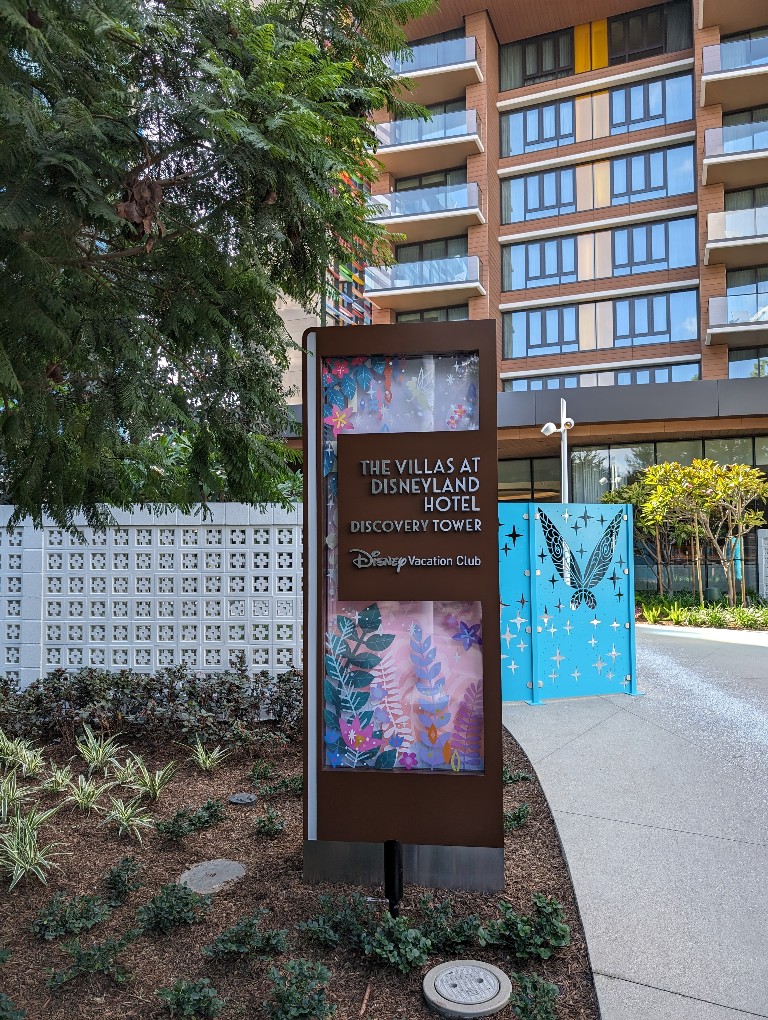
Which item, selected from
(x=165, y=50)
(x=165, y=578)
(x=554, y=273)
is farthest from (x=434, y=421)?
(x=554, y=273)

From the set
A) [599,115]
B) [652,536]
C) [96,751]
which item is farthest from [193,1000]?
[599,115]

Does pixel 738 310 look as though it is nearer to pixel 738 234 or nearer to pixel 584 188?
pixel 738 234

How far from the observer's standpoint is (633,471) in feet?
76.9

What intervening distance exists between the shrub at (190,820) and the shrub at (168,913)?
0.89m

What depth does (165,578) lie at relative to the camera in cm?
738

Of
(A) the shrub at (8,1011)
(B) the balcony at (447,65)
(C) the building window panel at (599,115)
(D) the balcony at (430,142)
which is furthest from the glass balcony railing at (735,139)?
(A) the shrub at (8,1011)

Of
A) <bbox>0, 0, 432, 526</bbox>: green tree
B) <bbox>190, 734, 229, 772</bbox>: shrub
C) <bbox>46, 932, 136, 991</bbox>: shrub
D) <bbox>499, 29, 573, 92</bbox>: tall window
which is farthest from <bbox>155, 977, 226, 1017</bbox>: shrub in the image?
<bbox>499, 29, 573, 92</bbox>: tall window

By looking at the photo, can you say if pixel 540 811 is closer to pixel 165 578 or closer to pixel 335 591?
pixel 335 591

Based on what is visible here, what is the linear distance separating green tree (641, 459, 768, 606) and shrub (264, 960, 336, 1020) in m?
16.9

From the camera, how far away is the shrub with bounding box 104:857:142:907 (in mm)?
3580

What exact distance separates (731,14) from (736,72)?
2676 mm

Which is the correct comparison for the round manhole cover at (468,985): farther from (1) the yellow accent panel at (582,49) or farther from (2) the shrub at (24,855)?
(1) the yellow accent panel at (582,49)

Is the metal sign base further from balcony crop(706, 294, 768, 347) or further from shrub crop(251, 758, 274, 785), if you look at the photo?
balcony crop(706, 294, 768, 347)

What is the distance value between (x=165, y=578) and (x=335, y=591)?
419 centimetres
